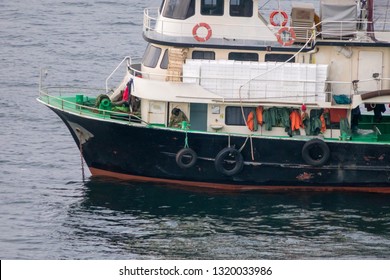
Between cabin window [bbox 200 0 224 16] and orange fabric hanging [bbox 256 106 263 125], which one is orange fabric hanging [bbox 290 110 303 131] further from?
cabin window [bbox 200 0 224 16]

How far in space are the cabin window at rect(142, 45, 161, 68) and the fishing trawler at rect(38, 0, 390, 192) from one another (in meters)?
0.07

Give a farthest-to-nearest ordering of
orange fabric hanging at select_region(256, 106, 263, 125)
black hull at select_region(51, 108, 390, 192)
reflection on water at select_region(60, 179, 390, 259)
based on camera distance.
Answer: orange fabric hanging at select_region(256, 106, 263, 125)
black hull at select_region(51, 108, 390, 192)
reflection on water at select_region(60, 179, 390, 259)

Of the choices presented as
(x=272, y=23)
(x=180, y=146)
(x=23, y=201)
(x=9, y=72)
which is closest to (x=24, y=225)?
(x=23, y=201)

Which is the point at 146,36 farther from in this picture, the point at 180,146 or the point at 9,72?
the point at 9,72

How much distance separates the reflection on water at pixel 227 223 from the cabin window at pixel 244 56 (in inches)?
155

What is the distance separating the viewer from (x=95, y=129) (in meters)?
38.5

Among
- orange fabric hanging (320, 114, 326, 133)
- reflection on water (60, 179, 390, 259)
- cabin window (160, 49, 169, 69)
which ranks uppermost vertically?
cabin window (160, 49, 169, 69)

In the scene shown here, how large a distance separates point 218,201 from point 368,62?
5942 millimetres

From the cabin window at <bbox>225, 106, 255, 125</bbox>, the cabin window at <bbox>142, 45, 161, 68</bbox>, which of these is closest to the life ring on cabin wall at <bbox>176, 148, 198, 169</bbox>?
the cabin window at <bbox>225, 106, 255, 125</bbox>

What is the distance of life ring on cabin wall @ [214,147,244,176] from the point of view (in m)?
38.0

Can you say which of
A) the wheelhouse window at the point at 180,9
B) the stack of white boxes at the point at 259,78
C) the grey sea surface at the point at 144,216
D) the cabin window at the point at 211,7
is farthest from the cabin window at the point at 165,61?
the grey sea surface at the point at 144,216

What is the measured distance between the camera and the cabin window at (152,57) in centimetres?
3884

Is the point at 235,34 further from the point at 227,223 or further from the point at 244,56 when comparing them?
the point at 227,223

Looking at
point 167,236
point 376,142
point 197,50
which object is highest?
point 197,50
